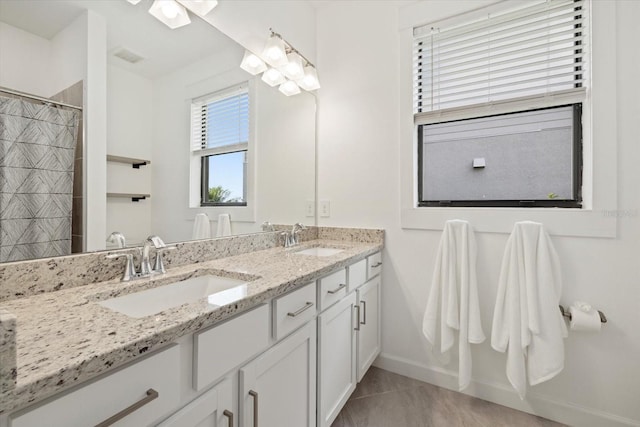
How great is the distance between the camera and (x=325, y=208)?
2.20 meters

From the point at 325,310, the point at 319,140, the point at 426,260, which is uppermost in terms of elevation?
the point at 319,140

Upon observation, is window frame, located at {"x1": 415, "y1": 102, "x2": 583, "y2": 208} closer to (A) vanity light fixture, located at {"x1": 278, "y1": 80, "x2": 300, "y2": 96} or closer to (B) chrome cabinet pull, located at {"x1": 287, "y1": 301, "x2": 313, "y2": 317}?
(A) vanity light fixture, located at {"x1": 278, "y1": 80, "x2": 300, "y2": 96}

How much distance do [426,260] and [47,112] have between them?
1.88 meters

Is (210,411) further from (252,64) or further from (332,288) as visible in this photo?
(252,64)

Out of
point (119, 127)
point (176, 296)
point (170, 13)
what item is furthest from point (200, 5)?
point (176, 296)

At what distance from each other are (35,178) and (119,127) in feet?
1.05

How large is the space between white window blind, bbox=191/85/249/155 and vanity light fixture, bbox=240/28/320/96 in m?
0.20

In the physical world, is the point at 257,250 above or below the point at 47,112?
below

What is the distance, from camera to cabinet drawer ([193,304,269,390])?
0.70m

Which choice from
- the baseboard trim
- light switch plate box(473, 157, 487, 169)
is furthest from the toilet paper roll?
light switch plate box(473, 157, 487, 169)

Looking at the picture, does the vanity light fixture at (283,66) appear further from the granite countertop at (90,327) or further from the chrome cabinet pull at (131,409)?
the chrome cabinet pull at (131,409)

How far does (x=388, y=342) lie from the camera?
6.50 ft

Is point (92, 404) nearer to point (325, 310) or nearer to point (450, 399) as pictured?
point (325, 310)

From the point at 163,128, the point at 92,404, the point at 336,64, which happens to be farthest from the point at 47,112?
the point at 336,64
